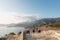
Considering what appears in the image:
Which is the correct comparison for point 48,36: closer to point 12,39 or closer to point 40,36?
point 40,36

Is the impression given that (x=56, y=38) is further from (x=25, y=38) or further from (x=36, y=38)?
(x=25, y=38)

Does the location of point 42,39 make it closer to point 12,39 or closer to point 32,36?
point 32,36

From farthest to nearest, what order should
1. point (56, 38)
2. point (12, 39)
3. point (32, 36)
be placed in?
1. point (12, 39)
2. point (32, 36)
3. point (56, 38)

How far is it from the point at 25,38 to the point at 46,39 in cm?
201

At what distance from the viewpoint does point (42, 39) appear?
41.4ft

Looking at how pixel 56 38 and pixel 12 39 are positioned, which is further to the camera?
pixel 12 39

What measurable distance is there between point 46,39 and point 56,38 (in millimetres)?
975

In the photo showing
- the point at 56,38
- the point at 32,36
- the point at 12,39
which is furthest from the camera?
the point at 12,39

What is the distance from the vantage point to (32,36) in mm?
13273

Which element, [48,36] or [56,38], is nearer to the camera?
[56,38]

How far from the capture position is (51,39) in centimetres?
1263

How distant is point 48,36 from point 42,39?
115cm

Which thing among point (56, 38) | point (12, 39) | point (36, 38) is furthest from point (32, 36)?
point (12, 39)

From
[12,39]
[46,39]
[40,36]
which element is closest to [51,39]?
[46,39]
